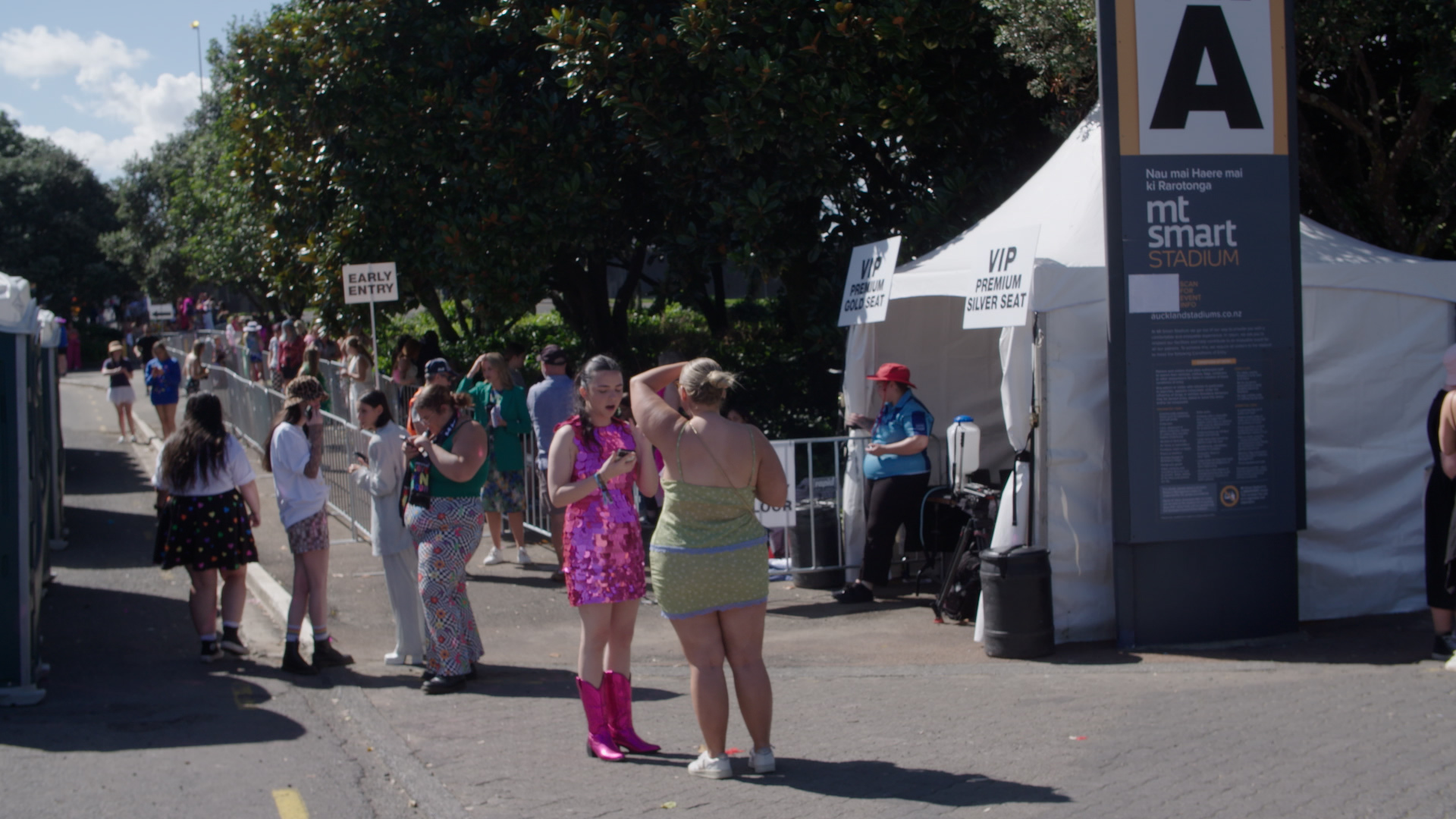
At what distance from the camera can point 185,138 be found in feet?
170

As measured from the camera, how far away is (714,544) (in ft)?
16.6

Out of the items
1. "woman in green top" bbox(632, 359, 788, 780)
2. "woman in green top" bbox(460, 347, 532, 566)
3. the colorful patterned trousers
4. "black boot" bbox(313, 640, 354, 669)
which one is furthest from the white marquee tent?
"black boot" bbox(313, 640, 354, 669)

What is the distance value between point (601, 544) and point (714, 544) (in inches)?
29.3

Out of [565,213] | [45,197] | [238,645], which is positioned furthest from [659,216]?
[45,197]

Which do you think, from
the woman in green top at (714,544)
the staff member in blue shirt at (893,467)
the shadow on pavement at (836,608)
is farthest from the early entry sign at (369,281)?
the woman in green top at (714,544)

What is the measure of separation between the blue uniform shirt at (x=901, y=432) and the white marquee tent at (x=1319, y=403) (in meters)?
0.86

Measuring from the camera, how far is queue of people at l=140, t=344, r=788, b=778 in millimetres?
5086

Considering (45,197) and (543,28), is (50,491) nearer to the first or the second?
(543,28)

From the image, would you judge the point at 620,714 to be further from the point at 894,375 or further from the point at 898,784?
the point at 894,375

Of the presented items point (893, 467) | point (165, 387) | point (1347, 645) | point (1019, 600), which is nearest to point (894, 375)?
point (893, 467)

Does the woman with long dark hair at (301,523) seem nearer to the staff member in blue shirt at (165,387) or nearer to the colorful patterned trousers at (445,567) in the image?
the colorful patterned trousers at (445,567)

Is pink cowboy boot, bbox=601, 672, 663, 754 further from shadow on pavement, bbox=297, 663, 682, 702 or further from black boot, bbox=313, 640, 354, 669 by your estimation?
black boot, bbox=313, 640, 354, 669

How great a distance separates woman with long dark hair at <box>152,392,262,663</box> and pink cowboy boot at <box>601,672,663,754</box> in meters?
3.20

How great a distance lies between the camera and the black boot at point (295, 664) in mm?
7473
